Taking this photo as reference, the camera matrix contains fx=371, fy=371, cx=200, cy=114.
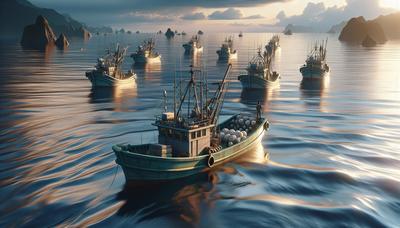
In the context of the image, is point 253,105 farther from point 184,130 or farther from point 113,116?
point 184,130

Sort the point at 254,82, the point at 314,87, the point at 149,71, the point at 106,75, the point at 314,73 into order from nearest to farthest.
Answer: the point at 106,75, the point at 254,82, the point at 314,87, the point at 314,73, the point at 149,71

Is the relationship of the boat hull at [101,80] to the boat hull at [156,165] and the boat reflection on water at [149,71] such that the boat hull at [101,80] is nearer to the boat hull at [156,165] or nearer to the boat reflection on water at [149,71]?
the boat reflection on water at [149,71]

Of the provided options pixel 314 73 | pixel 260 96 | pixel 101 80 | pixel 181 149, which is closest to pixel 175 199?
pixel 181 149

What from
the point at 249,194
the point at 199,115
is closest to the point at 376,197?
the point at 249,194

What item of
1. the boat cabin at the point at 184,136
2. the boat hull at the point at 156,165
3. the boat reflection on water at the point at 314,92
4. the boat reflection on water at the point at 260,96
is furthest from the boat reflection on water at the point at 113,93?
the boat hull at the point at 156,165

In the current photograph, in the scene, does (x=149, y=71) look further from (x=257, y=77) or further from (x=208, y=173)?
(x=208, y=173)

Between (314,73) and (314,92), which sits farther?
(314,73)

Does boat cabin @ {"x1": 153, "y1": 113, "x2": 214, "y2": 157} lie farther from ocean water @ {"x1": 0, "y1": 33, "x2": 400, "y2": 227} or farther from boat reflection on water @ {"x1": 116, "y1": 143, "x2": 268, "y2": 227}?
ocean water @ {"x1": 0, "y1": 33, "x2": 400, "y2": 227}

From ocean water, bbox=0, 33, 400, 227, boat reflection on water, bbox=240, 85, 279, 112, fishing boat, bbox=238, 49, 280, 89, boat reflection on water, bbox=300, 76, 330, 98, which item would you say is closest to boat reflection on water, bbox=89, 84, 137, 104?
ocean water, bbox=0, 33, 400, 227
